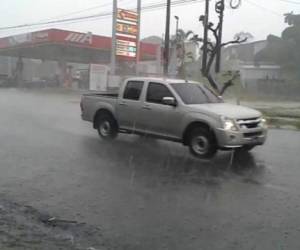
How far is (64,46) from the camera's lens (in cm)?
5416

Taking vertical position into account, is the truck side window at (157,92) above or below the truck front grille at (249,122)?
above

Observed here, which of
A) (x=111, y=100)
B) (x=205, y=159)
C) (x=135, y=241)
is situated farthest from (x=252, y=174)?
(x=111, y=100)

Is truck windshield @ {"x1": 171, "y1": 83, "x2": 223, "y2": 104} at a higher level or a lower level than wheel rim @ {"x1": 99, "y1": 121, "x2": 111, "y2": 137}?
higher

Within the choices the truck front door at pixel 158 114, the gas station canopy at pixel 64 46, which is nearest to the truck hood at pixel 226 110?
the truck front door at pixel 158 114

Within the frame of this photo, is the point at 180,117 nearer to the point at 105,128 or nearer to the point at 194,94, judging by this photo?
the point at 194,94

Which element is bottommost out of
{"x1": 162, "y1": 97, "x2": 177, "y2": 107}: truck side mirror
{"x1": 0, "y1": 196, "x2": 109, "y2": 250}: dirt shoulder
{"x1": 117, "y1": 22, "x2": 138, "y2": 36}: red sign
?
{"x1": 0, "y1": 196, "x2": 109, "y2": 250}: dirt shoulder

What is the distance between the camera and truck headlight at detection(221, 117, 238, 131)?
1055 centimetres

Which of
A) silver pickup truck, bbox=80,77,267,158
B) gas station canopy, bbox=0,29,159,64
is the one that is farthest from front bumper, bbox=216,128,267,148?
gas station canopy, bbox=0,29,159,64

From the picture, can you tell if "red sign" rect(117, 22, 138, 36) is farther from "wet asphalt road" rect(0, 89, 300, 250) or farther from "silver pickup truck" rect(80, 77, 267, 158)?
"wet asphalt road" rect(0, 89, 300, 250)

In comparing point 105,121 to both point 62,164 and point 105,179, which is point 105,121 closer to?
point 62,164

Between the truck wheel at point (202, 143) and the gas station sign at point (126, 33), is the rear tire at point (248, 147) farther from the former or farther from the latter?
the gas station sign at point (126, 33)

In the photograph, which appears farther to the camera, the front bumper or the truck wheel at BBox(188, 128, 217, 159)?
the truck wheel at BBox(188, 128, 217, 159)

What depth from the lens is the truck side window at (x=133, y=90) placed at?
41.5ft

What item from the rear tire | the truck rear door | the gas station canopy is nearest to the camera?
the rear tire
